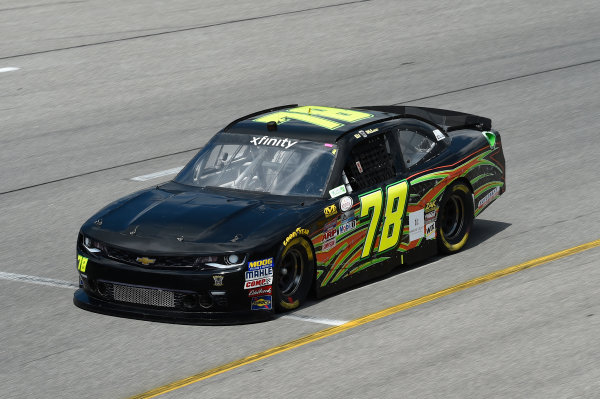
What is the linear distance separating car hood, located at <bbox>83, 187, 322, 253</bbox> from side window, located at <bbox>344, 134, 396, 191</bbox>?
0.65 m

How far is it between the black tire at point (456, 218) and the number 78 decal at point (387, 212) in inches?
29.9

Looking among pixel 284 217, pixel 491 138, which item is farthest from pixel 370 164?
pixel 491 138

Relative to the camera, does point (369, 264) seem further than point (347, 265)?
Yes

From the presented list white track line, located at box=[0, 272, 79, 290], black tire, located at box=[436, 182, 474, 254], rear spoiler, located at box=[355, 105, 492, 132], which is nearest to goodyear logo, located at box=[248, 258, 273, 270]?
white track line, located at box=[0, 272, 79, 290]

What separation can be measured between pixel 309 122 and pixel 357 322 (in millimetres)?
2233

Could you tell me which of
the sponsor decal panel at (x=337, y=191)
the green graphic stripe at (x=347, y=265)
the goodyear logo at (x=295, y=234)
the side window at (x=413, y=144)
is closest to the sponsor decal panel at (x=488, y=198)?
the side window at (x=413, y=144)

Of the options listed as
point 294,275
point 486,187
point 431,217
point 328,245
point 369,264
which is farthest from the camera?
point 486,187

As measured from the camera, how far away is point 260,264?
8.77 metres

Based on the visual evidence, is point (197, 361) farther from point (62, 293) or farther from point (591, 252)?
point (591, 252)

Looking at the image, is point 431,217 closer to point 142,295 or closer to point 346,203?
point 346,203

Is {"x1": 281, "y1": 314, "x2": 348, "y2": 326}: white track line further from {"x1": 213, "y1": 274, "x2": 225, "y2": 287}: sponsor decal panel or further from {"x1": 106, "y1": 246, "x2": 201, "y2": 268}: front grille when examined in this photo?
{"x1": 106, "y1": 246, "x2": 201, "y2": 268}: front grille

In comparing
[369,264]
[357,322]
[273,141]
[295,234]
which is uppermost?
[273,141]

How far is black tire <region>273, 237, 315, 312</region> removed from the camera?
9016 mm

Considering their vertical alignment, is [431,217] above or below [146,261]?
below
